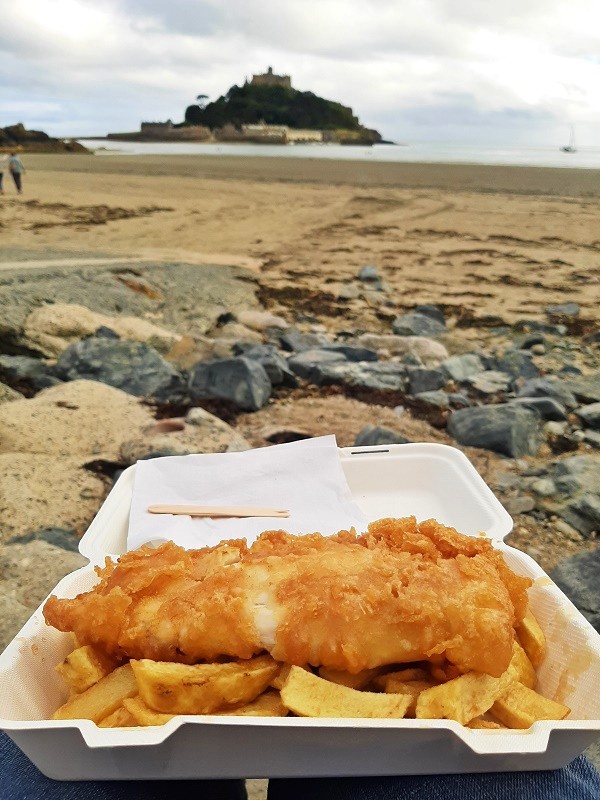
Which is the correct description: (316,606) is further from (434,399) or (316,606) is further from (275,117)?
(275,117)

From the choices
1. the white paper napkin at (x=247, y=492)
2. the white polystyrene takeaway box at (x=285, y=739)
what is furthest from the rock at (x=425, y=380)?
the white polystyrene takeaway box at (x=285, y=739)

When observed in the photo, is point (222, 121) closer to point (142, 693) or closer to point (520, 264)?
point (520, 264)

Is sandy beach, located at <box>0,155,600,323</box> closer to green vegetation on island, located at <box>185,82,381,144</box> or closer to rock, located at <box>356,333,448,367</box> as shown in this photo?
rock, located at <box>356,333,448,367</box>

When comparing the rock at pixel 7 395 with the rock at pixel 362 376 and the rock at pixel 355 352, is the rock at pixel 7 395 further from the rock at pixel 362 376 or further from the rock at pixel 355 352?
the rock at pixel 355 352

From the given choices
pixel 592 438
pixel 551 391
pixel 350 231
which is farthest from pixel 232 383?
pixel 350 231

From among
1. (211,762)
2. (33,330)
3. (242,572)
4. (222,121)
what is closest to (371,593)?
(242,572)

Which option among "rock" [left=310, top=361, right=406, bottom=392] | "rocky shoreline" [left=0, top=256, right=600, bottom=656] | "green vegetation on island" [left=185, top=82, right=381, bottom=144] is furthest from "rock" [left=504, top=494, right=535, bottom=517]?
"green vegetation on island" [left=185, top=82, right=381, bottom=144]

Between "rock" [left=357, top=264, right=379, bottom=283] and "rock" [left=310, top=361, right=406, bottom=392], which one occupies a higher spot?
"rock" [left=357, top=264, right=379, bottom=283]
